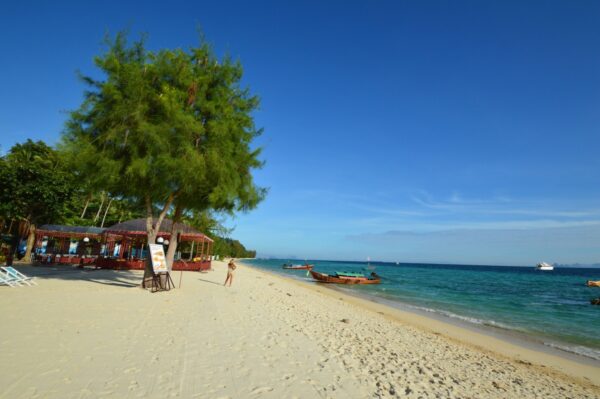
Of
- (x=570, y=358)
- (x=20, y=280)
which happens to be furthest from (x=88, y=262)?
(x=570, y=358)

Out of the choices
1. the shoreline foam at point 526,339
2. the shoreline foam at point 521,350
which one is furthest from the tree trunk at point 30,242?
the shoreline foam at point 526,339

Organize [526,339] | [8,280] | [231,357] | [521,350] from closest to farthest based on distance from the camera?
[231,357] < [521,350] < [8,280] < [526,339]

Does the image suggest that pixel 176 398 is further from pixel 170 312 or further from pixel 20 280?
pixel 20 280

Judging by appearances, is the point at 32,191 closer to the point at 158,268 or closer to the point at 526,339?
the point at 158,268

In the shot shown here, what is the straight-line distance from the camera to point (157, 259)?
1459cm

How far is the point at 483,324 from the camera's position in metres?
17.0

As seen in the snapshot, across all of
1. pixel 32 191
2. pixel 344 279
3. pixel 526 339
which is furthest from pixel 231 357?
pixel 344 279

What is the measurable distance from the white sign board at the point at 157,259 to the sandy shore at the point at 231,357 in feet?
7.48

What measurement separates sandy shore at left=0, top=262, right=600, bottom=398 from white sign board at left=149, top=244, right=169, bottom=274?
228 cm

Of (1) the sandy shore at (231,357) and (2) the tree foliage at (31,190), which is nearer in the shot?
(1) the sandy shore at (231,357)

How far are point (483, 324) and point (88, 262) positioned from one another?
88.5 feet

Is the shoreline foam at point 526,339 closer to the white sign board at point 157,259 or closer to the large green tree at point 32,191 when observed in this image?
the white sign board at point 157,259

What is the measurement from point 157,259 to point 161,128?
5683 millimetres

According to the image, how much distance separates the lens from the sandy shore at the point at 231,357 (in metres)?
4.95
